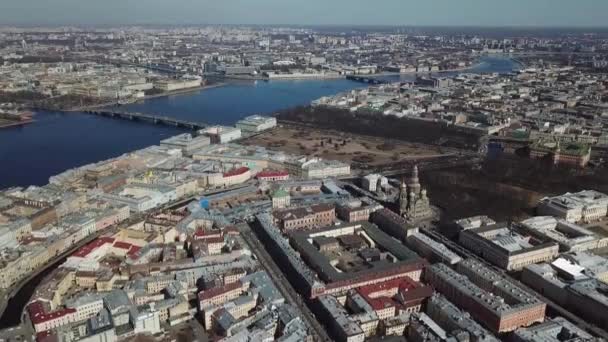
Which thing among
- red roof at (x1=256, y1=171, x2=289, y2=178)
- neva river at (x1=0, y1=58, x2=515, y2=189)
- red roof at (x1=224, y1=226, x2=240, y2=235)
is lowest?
neva river at (x1=0, y1=58, x2=515, y2=189)

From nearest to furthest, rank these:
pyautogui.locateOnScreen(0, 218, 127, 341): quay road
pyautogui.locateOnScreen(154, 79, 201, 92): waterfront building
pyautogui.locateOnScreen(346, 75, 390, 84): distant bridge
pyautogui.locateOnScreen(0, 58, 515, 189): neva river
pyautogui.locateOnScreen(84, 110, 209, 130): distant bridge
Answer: pyautogui.locateOnScreen(0, 218, 127, 341): quay road
pyautogui.locateOnScreen(0, 58, 515, 189): neva river
pyautogui.locateOnScreen(84, 110, 209, 130): distant bridge
pyautogui.locateOnScreen(154, 79, 201, 92): waterfront building
pyautogui.locateOnScreen(346, 75, 390, 84): distant bridge

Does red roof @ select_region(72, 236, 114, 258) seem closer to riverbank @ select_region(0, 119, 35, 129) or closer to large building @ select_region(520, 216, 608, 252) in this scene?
large building @ select_region(520, 216, 608, 252)

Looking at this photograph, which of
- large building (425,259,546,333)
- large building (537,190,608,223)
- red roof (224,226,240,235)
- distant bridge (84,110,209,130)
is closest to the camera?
large building (425,259,546,333)

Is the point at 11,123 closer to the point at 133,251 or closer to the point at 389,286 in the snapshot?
the point at 133,251

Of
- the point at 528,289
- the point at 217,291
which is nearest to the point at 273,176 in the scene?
the point at 217,291

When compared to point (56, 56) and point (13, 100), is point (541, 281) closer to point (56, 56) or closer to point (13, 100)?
point (13, 100)

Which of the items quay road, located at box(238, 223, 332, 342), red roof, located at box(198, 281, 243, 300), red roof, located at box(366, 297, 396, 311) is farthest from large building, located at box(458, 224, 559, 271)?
red roof, located at box(198, 281, 243, 300)

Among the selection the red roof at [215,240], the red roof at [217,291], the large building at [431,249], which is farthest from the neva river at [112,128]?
the large building at [431,249]

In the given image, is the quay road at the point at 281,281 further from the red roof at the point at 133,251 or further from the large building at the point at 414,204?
the large building at the point at 414,204
